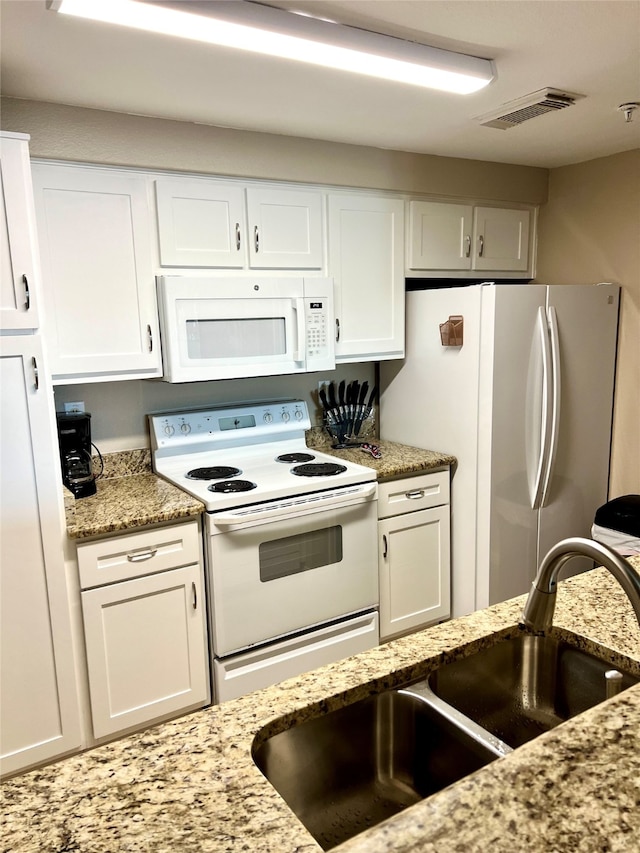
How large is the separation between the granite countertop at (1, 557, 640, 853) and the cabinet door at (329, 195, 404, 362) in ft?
7.17

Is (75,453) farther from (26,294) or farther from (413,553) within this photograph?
(413,553)

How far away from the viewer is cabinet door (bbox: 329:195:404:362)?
2.99 metres

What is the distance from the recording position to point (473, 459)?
2.98m

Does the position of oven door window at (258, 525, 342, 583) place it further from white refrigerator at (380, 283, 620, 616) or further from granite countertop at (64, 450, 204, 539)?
white refrigerator at (380, 283, 620, 616)

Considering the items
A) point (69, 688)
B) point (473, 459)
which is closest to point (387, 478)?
point (473, 459)

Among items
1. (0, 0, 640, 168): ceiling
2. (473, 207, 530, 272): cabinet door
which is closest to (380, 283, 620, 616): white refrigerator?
(473, 207, 530, 272): cabinet door

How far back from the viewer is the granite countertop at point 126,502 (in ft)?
7.33

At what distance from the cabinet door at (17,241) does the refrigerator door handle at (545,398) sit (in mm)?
2156

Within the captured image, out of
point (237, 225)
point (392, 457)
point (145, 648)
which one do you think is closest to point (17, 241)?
point (237, 225)

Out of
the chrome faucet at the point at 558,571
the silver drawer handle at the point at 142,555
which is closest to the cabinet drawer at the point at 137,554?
the silver drawer handle at the point at 142,555

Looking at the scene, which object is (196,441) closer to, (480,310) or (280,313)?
(280,313)

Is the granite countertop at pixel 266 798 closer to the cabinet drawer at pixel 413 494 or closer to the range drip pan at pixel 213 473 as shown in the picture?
the range drip pan at pixel 213 473

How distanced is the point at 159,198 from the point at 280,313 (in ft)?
2.29

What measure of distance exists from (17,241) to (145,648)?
1.50 metres
